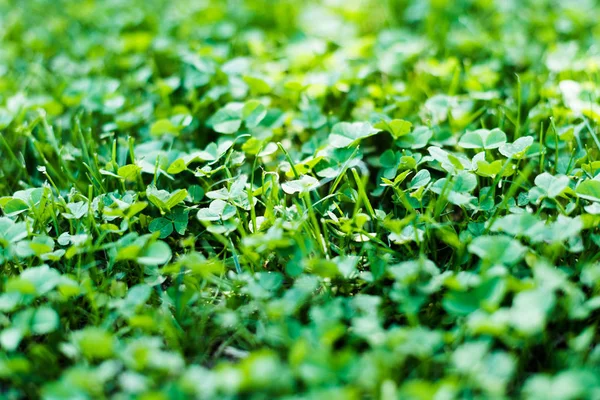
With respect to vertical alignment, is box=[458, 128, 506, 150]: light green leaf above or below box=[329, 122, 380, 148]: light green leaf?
below

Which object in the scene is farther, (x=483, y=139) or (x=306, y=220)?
(x=483, y=139)

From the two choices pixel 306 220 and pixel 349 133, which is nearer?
pixel 306 220

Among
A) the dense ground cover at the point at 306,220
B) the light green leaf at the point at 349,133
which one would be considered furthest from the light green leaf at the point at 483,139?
the light green leaf at the point at 349,133

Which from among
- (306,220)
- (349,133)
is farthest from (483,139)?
(306,220)

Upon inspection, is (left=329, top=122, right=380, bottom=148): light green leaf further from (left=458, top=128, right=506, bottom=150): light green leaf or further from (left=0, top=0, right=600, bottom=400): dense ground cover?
(left=458, top=128, right=506, bottom=150): light green leaf

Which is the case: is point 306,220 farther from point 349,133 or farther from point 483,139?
point 483,139

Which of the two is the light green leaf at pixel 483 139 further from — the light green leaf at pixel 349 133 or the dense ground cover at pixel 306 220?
the light green leaf at pixel 349 133

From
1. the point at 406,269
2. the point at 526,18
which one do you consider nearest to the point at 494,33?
the point at 526,18

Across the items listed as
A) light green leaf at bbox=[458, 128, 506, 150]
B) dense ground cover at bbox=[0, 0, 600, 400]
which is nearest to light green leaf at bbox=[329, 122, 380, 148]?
dense ground cover at bbox=[0, 0, 600, 400]
